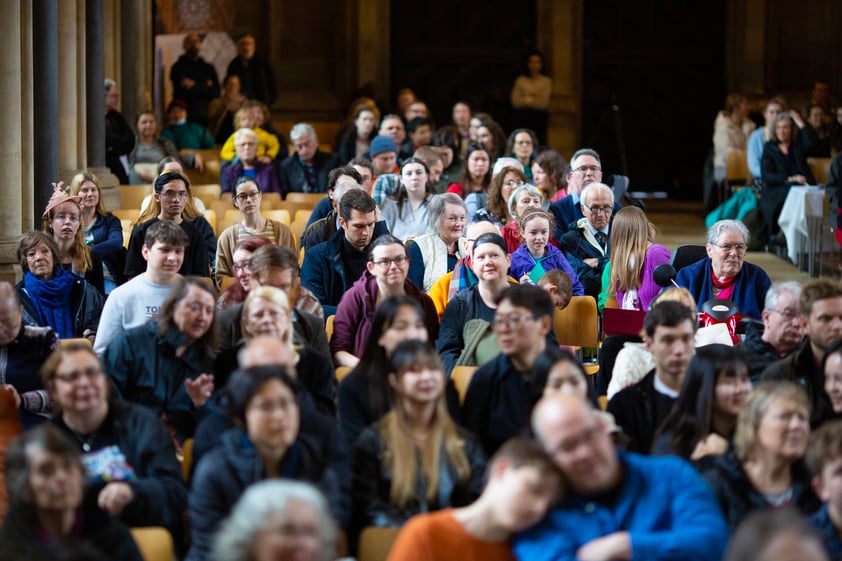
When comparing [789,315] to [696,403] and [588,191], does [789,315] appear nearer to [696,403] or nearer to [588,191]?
[696,403]

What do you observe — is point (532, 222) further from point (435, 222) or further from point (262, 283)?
point (262, 283)

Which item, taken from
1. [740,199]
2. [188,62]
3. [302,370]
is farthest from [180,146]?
[302,370]

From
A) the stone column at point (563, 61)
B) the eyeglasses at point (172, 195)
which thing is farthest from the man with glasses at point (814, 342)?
the stone column at point (563, 61)

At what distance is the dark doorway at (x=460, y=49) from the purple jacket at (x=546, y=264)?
11.7 meters

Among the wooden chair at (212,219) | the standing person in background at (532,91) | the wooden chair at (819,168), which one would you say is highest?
the standing person in background at (532,91)

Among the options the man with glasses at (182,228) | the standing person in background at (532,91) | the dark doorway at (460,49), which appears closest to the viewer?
the man with glasses at (182,228)

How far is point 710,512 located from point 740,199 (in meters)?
10.8

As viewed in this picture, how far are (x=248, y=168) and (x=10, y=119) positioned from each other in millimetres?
3440

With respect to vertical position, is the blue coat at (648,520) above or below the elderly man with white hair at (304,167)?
below

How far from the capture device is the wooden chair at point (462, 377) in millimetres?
6098

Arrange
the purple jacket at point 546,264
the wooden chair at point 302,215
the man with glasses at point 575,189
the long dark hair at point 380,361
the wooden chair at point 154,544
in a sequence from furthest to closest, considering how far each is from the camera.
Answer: the wooden chair at point 302,215 < the man with glasses at point 575,189 < the purple jacket at point 546,264 < the long dark hair at point 380,361 < the wooden chair at point 154,544

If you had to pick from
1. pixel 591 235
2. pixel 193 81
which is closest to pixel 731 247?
pixel 591 235

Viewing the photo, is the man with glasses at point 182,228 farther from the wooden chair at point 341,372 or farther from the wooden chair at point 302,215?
the wooden chair at point 341,372

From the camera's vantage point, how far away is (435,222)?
8.87m
